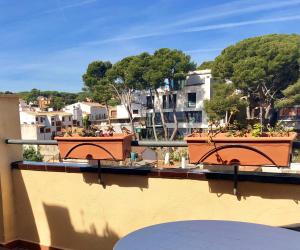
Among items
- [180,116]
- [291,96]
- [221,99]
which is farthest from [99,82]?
[291,96]

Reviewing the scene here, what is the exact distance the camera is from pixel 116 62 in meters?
35.2

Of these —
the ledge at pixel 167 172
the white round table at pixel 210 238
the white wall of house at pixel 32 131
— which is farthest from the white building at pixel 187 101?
the white round table at pixel 210 238

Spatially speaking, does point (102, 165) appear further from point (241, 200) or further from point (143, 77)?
point (143, 77)

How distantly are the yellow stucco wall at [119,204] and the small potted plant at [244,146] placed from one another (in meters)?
0.25

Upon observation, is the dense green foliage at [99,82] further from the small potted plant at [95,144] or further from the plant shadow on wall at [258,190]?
the plant shadow on wall at [258,190]

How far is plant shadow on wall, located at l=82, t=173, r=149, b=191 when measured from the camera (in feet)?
7.18

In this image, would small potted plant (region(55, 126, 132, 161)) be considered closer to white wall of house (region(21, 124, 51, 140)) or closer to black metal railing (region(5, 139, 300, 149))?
black metal railing (region(5, 139, 300, 149))

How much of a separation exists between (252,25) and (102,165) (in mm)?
45074

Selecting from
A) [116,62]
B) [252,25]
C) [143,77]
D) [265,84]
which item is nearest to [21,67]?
[116,62]

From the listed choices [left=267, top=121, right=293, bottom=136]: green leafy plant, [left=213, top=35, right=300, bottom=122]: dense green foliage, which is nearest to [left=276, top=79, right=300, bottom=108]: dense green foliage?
[left=213, top=35, right=300, bottom=122]: dense green foliage

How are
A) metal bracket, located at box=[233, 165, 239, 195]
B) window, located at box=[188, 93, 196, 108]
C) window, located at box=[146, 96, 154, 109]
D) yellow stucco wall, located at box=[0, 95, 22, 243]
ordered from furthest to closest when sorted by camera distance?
window, located at box=[146, 96, 154, 109]
window, located at box=[188, 93, 196, 108]
yellow stucco wall, located at box=[0, 95, 22, 243]
metal bracket, located at box=[233, 165, 239, 195]

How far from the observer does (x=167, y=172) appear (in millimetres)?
2084

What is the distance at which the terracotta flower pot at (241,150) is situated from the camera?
5.28ft

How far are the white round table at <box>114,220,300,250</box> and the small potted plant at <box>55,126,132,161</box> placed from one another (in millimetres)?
807
